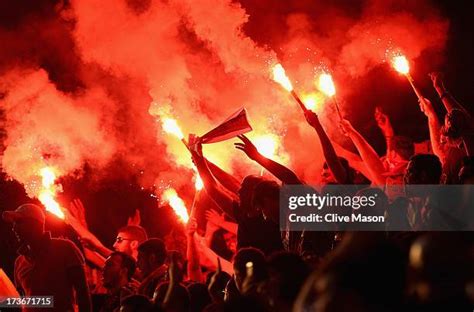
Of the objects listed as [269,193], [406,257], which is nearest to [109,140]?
[269,193]

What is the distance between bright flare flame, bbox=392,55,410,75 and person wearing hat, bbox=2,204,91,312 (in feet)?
10.5

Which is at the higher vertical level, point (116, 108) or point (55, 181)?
point (116, 108)

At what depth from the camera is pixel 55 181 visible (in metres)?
8.12

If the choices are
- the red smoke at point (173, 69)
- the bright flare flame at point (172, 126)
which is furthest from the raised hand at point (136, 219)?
the bright flare flame at point (172, 126)

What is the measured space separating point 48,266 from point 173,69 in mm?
3516

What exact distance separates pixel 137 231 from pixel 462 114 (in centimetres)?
329

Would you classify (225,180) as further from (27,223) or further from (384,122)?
(27,223)

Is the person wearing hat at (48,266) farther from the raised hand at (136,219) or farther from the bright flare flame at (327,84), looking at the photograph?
the raised hand at (136,219)

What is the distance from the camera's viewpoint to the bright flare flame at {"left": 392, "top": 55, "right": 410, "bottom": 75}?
19.6 ft

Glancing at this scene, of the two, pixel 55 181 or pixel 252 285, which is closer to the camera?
pixel 252 285

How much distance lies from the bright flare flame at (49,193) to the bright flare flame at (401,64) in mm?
3752

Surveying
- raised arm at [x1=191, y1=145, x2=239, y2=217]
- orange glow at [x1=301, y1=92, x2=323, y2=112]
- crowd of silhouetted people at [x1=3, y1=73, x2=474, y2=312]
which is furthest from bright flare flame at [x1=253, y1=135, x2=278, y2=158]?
raised arm at [x1=191, y1=145, x2=239, y2=217]

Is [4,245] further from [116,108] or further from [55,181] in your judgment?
[116,108]

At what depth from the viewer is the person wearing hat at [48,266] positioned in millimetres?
4680
